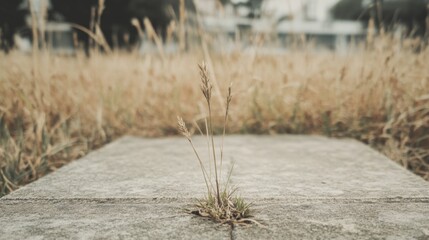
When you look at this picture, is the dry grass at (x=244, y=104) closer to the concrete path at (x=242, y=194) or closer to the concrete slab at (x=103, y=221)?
the concrete path at (x=242, y=194)

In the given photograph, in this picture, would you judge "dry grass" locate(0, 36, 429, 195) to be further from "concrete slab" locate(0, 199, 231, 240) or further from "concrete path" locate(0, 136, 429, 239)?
"concrete slab" locate(0, 199, 231, 240)

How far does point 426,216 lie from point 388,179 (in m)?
0.28

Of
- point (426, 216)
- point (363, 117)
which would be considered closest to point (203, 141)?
point (363, 117)

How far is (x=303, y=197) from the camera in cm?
93

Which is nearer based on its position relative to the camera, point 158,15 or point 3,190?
point 3,190

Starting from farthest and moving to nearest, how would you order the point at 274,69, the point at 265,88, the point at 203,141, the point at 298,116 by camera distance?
the point at 274,69
the point at 265,88
the point at 298,116
the point at 203,141

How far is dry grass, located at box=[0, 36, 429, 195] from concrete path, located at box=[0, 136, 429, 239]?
37 centimetres

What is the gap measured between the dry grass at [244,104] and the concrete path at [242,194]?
0.37 m

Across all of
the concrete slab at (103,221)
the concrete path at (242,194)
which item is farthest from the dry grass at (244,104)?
the concrete slab at (103,221)

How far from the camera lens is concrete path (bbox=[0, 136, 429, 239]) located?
2.46ft

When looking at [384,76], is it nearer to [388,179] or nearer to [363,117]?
[363,117]

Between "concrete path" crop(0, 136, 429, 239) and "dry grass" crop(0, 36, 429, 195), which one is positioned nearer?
"concrete path" crop(0, 136, 429, 239)

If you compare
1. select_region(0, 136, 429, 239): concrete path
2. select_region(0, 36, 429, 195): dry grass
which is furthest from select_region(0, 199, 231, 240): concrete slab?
select_region(0, 36, 429, 195): dry grass

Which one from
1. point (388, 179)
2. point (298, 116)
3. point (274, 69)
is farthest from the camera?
point (274, 69)
